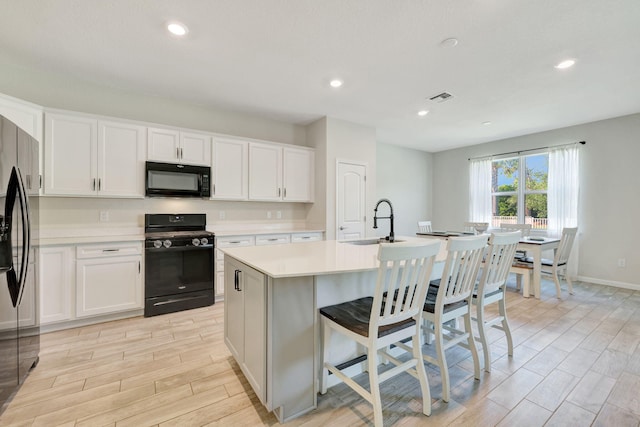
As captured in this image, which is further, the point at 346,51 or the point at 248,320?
the point at 346,51

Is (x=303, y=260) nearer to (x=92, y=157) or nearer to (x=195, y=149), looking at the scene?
(x=195, y=149)

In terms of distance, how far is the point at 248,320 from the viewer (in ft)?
5.76

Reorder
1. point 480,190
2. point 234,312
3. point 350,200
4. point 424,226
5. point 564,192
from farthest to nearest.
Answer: point 480,190, point 424,226, point 564,192, point 350,200, point 234,312

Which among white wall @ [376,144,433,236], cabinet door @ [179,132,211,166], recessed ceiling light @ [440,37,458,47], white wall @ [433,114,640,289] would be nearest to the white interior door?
white wall @ [376,144,433,236]

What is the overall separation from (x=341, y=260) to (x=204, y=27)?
2.12 metres

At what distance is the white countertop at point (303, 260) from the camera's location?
143cm

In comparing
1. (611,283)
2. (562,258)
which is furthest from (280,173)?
(611,283)

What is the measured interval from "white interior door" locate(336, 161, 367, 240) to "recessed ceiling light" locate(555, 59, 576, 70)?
104 inches

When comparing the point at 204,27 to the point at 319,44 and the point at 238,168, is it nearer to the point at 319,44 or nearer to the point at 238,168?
the point at 319,44

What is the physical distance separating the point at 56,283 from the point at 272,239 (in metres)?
2.23

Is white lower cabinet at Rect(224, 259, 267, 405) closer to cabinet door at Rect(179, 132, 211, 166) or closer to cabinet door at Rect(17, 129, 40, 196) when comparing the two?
cabinet door at Rect(17, 129, 40, 196)

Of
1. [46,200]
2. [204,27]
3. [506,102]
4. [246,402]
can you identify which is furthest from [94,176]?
[506,102]

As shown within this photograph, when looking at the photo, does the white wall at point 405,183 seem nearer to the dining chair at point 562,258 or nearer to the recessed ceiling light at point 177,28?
the dining chair at point 562,258

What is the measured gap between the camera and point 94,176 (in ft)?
9.98
